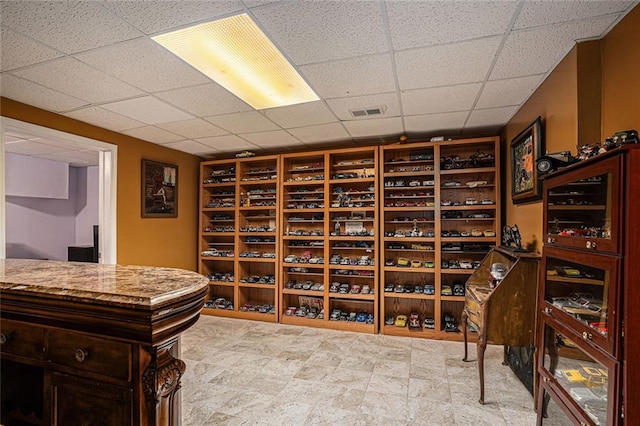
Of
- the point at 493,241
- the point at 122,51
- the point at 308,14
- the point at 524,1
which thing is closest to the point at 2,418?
the point at 122,51

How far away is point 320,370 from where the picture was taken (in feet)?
9.68

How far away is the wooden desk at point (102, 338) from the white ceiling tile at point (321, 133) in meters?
2.85

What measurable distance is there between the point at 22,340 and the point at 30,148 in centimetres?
481

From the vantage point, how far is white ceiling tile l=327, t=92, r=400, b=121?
2.78 m

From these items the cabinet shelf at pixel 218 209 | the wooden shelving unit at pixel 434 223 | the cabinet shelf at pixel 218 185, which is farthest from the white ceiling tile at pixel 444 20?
the cabinet shelf at pixel 218 209

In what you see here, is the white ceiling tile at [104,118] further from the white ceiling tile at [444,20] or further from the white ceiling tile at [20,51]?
the white ceiling tile at [444,20]

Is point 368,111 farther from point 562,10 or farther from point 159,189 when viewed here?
point 159,189

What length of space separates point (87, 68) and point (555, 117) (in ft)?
11.5

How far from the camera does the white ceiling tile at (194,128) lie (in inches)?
135

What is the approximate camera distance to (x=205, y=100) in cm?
282

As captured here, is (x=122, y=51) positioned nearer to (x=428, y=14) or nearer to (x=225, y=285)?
(x=428, y=14)

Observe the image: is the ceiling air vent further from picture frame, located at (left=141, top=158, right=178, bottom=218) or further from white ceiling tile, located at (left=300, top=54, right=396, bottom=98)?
picture frame, located at (left=141, top=158, right=178, bottom=218)

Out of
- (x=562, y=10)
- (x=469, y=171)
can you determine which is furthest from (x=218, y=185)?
(x=562, y=10)

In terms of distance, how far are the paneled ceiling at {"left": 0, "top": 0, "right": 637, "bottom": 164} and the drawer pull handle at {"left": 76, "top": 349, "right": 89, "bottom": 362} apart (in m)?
1.67
